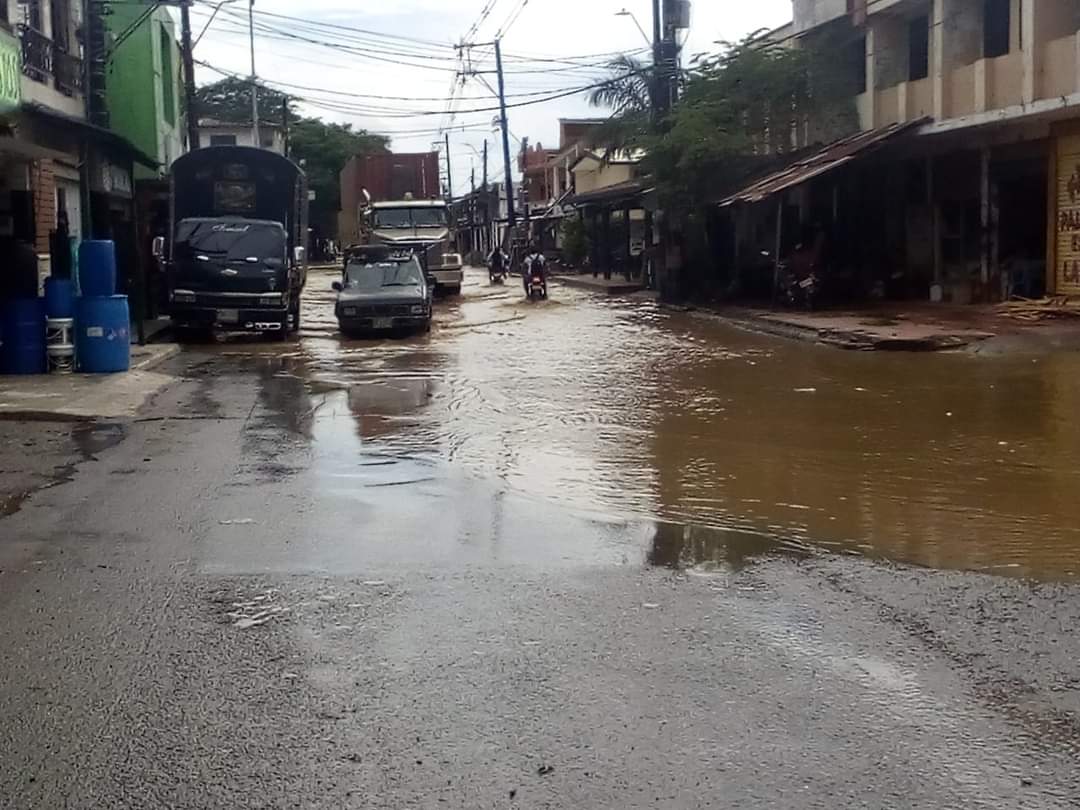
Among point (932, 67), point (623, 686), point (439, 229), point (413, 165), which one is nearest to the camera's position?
point (623, 686)

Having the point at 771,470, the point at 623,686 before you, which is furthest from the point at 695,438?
the point at 623,686

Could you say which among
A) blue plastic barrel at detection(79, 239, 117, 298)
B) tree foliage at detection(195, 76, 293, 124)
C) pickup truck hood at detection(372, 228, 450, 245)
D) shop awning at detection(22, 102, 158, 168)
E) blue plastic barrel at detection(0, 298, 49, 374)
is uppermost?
tree foliage at detection(195, 76, 293, 124)

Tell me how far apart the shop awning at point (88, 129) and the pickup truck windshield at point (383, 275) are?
15.0ft

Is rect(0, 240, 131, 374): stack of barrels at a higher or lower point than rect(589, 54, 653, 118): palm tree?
lower

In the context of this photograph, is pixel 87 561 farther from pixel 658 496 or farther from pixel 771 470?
pixel 771 470

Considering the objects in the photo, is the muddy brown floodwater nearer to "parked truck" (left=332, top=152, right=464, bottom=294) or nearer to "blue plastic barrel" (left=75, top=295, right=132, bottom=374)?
"blue plastic barrel" (left=75, top=295, right=132, bottom=374)

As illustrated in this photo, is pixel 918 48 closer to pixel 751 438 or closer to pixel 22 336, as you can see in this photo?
pixel 751 438

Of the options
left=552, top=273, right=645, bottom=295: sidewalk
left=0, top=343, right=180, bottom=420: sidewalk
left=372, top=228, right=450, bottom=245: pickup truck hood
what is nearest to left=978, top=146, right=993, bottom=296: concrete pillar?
left=552, top=273, right=645, bottom=295: sidewalk

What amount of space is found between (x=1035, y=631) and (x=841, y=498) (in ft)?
10.7

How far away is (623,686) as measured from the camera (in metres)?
5.29

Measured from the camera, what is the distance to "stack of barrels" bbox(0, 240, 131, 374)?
628 inches

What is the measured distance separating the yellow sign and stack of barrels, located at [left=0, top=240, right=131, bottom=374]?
15.6 m

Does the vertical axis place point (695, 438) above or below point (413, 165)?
below

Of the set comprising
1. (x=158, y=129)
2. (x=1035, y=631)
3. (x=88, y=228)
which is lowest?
(x=1035, y=631)
